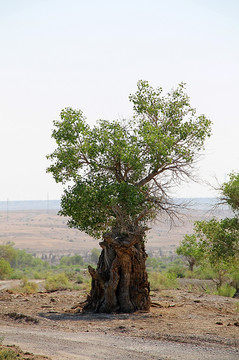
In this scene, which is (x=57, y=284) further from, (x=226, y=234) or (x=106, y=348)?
(x=106, y=348)

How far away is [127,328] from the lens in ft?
44.5

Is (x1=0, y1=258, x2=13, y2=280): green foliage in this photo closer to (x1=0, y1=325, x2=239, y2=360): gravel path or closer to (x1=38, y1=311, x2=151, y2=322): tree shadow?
(x1=38, y1=311, x2=151, y2=322): tree shadow

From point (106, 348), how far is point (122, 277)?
19.5 feet

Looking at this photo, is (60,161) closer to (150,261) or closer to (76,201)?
(76,201)

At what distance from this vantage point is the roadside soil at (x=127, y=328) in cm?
1079

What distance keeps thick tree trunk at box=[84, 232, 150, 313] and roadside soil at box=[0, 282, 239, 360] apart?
2.20 ft

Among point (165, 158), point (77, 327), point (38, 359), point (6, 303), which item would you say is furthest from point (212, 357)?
point (6, 303)

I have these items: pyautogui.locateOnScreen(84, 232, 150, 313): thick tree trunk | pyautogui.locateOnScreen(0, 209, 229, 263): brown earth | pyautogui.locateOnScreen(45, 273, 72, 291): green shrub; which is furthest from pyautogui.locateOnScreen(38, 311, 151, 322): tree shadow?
pyautogui.locateOnScreen(0, 209, 229, 263): brown earth

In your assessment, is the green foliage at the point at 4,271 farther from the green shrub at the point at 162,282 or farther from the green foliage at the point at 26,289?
the green shrub at the point at 162,282

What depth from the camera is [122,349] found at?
35.9 feet

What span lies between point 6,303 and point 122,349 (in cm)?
886

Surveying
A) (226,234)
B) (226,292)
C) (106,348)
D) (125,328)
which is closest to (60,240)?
(226,292)

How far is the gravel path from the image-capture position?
1025 centimetres

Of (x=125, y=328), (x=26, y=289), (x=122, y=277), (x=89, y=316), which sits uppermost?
(x=122, y=277)
